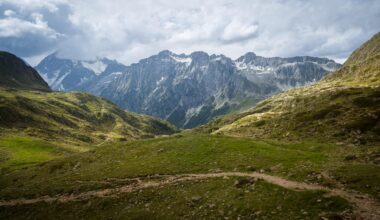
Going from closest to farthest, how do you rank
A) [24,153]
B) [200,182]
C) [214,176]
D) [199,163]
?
[200,182] < [214,176] < [199,163] < [24,153]

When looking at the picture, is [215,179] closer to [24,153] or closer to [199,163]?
[199,163]

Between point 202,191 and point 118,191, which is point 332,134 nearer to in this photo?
point 202,191

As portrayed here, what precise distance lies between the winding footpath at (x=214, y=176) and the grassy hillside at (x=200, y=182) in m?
0.52

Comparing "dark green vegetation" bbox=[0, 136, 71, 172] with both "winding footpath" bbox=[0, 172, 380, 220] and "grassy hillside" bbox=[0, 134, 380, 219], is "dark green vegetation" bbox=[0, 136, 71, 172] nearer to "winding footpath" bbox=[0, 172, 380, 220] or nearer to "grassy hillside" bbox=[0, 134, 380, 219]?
"grassy hillside" bbox=[0, 134, 380, 219]

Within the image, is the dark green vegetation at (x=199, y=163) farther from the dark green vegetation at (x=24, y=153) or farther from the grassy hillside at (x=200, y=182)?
the dark green vegetation at (x=24, y=153)

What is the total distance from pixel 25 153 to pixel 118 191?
9710cm

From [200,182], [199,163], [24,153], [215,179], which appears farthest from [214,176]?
[24,153]

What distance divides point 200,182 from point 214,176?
2.30 meters

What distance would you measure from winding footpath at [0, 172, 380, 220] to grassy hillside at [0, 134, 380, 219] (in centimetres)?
52

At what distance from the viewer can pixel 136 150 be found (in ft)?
215

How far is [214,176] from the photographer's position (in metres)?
40.1

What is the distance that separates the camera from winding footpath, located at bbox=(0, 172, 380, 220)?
25.3 metres

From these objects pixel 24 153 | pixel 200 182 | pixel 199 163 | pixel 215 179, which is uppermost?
pixel 199 163

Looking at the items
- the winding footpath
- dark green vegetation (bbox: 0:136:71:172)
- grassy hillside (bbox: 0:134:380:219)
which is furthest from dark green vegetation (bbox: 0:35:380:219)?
dark green vegetation (bbox: 0:136:71:172)
